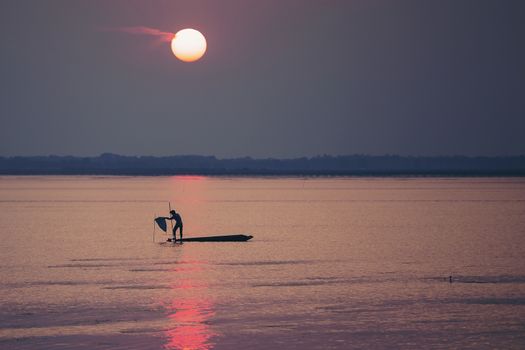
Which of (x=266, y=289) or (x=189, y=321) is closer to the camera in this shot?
(x=189, y=321)

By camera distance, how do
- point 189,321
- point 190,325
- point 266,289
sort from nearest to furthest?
1. point 190,325
2. point 189,321
3. point 266,289

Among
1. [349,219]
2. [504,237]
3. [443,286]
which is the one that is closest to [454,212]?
[349,219]

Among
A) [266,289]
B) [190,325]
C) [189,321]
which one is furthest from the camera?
[266,289]

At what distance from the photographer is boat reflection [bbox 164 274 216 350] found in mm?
22281

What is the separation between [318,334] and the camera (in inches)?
928

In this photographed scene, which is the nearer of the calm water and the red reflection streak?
the red reflection streak

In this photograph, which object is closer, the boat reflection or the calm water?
the boat reflection

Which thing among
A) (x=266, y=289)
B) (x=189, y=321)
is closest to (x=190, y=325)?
(x=189, y=321)

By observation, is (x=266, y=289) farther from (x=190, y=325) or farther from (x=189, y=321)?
(x=190, y=325)

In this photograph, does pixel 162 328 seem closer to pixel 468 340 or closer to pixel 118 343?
pixel 118 343

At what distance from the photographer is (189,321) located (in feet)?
83.1

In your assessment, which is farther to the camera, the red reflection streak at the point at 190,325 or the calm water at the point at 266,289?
the calm water at the point at 266,289

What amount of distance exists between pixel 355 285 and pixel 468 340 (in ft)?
32.5

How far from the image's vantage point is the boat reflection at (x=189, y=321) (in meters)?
22.3
